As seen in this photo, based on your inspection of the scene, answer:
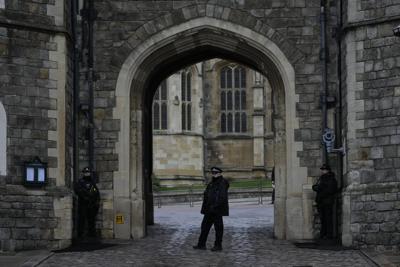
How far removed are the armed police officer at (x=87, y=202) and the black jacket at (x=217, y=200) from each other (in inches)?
101

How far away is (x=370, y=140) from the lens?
17.5 meters

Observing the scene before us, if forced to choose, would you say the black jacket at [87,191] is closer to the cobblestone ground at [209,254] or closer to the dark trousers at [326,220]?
the cobblestone ground at [209,254]

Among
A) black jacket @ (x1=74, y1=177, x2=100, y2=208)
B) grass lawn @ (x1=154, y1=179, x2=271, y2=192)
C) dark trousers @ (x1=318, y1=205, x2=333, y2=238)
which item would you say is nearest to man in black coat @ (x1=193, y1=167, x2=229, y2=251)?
dark trousers @ (x1=318, y1=205, x2=333, y2=238)

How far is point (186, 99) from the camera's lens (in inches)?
2016

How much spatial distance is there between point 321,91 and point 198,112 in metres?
32.4

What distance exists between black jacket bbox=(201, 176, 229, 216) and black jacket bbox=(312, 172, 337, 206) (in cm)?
211

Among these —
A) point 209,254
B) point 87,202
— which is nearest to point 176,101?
point 87,202

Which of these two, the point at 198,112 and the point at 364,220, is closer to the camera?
the point at 364,220

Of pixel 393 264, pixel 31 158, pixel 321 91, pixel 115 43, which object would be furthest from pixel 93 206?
pixel 393 264

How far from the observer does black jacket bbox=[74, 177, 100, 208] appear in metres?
18.4

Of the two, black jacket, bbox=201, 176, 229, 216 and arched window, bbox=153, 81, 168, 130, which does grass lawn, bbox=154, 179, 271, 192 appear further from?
black jacket, bbox=201, 176, 229, 216

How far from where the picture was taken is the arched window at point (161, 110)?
50594 mm

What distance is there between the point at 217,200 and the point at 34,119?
365 cm

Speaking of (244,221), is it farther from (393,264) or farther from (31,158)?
(393,264)
